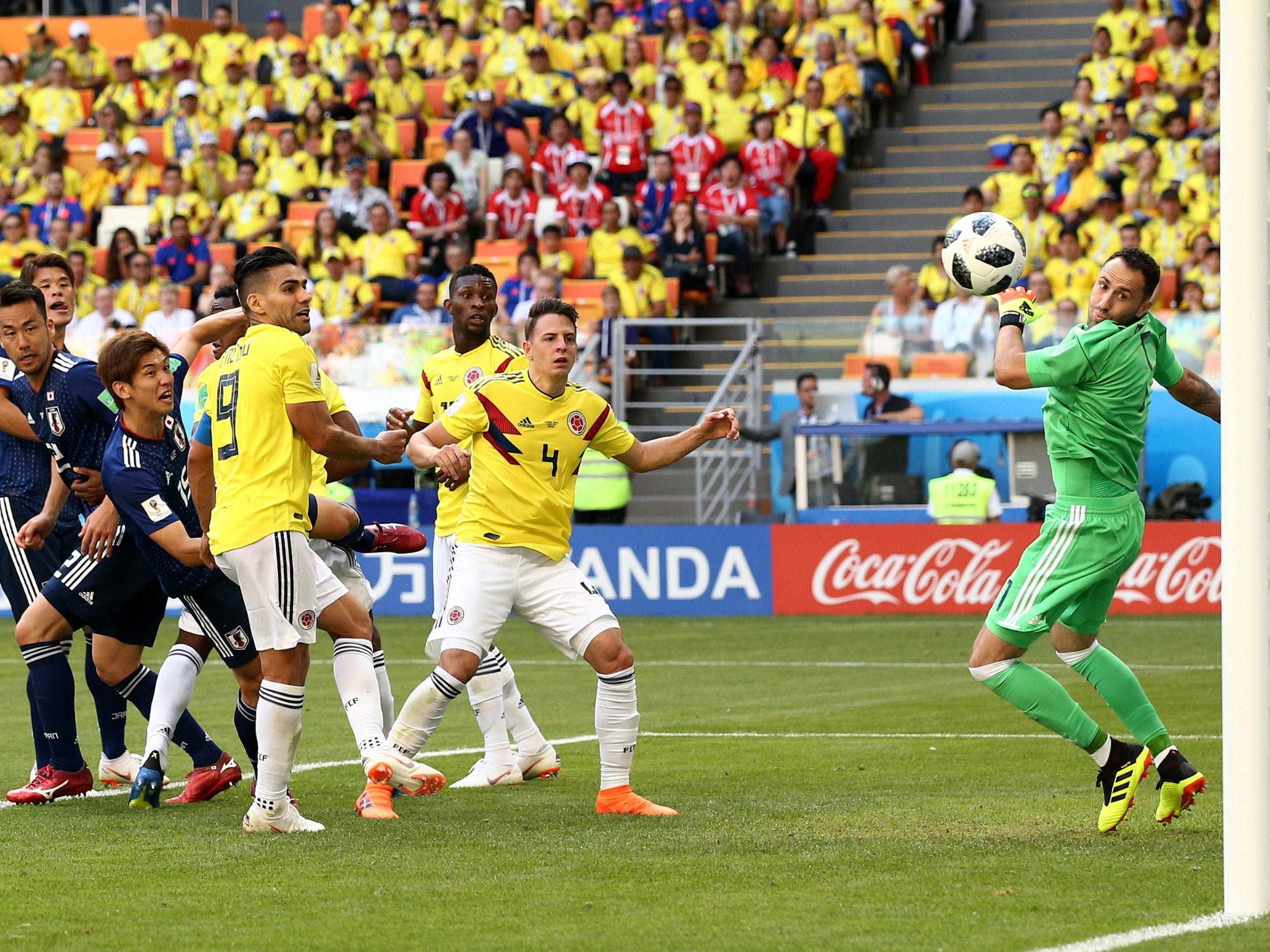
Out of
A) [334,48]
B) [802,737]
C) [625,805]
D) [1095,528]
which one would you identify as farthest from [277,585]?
[334,48]

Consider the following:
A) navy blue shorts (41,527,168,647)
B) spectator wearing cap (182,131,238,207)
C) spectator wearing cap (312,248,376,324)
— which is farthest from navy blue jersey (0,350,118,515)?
spectator wearing cap (182,131,238,207)

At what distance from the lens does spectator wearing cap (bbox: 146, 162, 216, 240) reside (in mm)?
25641

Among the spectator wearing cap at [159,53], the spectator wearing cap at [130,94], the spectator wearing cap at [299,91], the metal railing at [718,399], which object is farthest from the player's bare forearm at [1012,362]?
the spectator wearing cap at [159,53]

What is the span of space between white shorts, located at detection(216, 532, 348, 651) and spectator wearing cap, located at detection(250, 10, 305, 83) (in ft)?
71.0

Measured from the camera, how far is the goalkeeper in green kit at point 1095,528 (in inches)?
282

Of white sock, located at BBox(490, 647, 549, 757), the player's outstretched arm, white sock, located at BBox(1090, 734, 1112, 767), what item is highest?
the player's outstretched arm

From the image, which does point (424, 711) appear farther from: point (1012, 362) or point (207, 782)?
point (1012, 362)

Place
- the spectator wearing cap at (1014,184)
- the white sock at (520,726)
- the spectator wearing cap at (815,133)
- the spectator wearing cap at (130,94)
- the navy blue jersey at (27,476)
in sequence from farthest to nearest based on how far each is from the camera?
the spectator wearing cap at (130,94)
the spectator wearing cap at (815,133)
the spectator wearing cap at (1014,184)
the white sock at (520,726)
the navy blue jersey at (27,476)

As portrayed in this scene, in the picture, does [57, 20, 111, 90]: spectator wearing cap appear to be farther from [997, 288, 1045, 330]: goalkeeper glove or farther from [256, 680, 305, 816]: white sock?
[997, 288, 1045, 330]: goalkeeper glove

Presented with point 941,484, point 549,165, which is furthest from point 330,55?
point 941,484

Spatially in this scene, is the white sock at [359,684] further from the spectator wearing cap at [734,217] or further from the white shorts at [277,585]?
the spectator wearing cap at [734,217]

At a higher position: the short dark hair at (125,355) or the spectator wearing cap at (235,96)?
the spectator wearing cap at (235,96)

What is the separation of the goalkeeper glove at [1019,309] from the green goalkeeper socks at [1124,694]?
52.3 inches

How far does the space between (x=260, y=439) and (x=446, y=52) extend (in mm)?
20672
